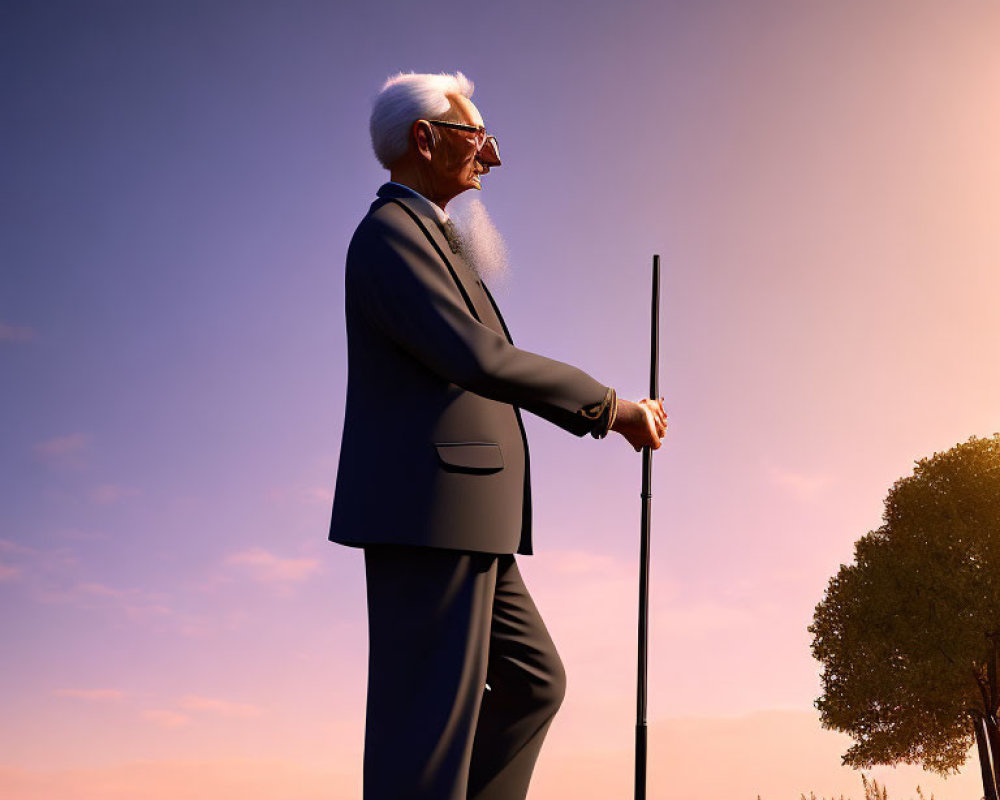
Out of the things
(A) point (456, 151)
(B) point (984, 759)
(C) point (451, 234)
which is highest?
(A) point (456, 151)

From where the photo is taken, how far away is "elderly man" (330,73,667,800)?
3352 mm

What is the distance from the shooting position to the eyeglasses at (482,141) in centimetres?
396

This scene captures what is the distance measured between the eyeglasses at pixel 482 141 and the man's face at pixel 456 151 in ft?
0.05

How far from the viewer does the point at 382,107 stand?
4012 millimetres

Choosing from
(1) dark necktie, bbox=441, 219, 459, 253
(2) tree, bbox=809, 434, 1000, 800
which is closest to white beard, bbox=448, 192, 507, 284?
(1) dark necktie, bbox=441, 219, 459, 253

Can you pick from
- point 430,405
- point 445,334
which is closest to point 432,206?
point 445,334

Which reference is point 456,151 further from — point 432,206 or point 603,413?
point 603,413

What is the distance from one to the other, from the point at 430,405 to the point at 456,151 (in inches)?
44.7

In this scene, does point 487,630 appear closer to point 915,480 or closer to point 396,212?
point 396,212

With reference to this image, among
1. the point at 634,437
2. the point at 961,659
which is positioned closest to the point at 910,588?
the point at 961,659

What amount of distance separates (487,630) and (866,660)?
23.4 metres

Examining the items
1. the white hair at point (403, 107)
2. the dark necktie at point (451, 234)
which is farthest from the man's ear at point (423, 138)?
the dark necktie at point (451, 234)

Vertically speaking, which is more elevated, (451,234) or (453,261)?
(451,234)

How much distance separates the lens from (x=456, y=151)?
3975 millimetres
